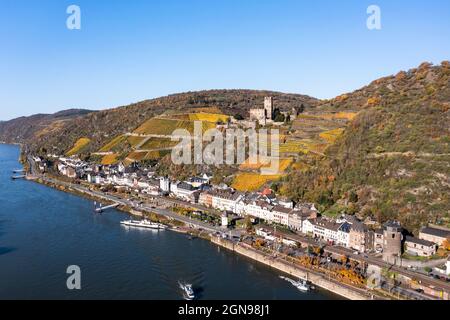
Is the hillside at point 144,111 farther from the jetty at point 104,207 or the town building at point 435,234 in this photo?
the town building at point 435,234

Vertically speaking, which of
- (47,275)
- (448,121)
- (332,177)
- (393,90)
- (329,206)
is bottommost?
(47,275)

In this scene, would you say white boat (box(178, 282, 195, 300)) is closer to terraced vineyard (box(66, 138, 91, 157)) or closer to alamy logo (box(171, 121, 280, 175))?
alamy logo (box(171, 121, 280, 175))

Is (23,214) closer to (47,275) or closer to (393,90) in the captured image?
(47,275)

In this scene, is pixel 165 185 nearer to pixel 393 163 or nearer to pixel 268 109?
pixel 268 109

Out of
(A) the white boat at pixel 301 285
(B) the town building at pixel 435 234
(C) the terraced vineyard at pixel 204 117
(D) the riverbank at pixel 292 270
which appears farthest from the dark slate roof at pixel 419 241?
(C) the terraced vineyard at pixel 204 117

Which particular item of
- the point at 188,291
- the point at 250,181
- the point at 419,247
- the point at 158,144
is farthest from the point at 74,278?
the point at 158,144

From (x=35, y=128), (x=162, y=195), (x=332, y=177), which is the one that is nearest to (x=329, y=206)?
(x=332, y=177)
